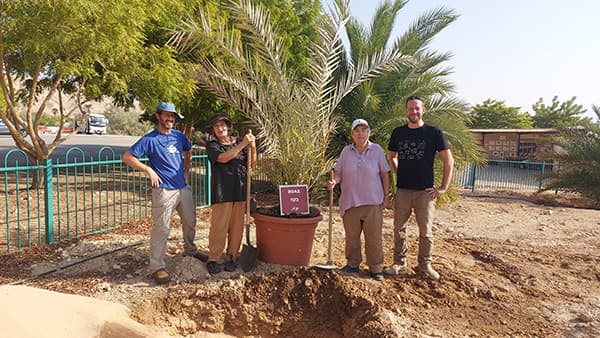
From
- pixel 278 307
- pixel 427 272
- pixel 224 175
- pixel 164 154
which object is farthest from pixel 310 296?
pixel 164 154

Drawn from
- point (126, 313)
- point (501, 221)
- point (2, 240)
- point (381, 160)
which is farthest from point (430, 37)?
point (2, 240)

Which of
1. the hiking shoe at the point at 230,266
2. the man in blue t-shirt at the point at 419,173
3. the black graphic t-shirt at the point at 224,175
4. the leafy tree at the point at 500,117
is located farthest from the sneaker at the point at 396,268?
the leafy tree at the point at 500,117

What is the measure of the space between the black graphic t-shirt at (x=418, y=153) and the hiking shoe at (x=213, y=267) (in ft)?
7.20

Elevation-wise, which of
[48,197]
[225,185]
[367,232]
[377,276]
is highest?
[225,185]

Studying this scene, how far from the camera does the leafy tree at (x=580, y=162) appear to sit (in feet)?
35.4

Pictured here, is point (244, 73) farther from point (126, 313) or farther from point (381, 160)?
point (126, 313)

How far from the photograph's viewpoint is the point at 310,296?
3.94 m

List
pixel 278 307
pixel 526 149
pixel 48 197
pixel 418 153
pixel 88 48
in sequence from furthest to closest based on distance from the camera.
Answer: pixel 526 149 → pixel 88 48 → pixel 48 197 → pixel 418 153 → pixel 278 307

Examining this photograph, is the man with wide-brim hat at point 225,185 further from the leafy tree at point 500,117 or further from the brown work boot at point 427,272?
the leafy tree at point 500,117

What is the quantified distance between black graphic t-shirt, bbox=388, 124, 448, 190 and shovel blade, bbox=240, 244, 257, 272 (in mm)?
1849

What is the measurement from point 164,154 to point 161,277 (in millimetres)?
1243

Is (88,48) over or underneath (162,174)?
over

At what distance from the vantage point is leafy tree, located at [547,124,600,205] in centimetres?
1079

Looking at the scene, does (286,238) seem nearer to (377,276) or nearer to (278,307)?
(278,307)
